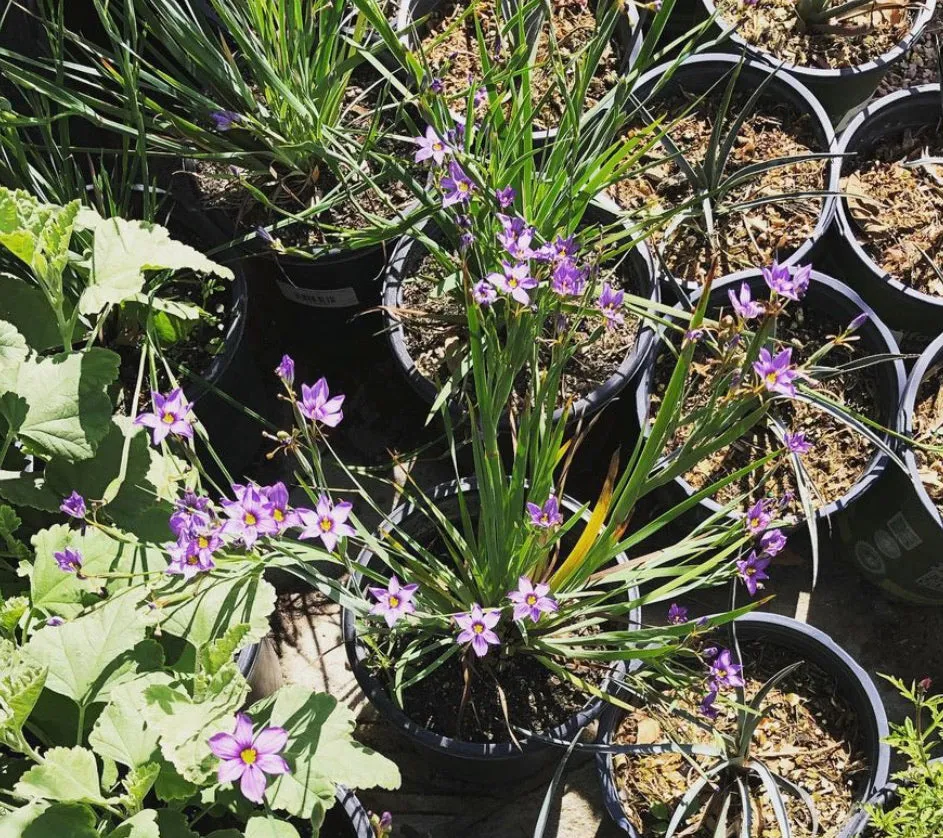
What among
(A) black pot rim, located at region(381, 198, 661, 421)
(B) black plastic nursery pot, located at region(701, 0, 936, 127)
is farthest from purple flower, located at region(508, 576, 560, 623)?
(B) black plastic nursery pot, located at region(701, 0, 936, 127)

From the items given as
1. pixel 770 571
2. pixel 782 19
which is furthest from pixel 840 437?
pixel 782 19

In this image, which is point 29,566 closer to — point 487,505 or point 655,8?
point 487,505

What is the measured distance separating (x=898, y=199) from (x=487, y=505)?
1299 mm

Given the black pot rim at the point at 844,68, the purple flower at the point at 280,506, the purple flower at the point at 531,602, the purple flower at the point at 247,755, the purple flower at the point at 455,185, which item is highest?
the black pot rim at the point at 844,68

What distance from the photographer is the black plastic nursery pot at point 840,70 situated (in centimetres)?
213

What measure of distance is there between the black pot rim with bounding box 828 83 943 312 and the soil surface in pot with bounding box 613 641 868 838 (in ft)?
2.67

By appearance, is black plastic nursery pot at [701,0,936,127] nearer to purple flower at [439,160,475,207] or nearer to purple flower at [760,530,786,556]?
purple flower at [439,160,475,207]

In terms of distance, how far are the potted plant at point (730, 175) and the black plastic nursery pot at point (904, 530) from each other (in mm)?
371

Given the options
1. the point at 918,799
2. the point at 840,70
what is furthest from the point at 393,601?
the point at 840,70

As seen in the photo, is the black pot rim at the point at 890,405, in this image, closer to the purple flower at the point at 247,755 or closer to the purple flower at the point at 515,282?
the purple flower at the point at 515,282

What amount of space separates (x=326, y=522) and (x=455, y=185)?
0.61m

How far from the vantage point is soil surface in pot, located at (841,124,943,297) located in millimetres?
2049

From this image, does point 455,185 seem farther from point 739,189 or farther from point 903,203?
point 903,203

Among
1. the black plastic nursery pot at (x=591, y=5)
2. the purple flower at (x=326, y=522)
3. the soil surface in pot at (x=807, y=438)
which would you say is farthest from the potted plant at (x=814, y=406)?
the purple flower at (x=326, y=522)
